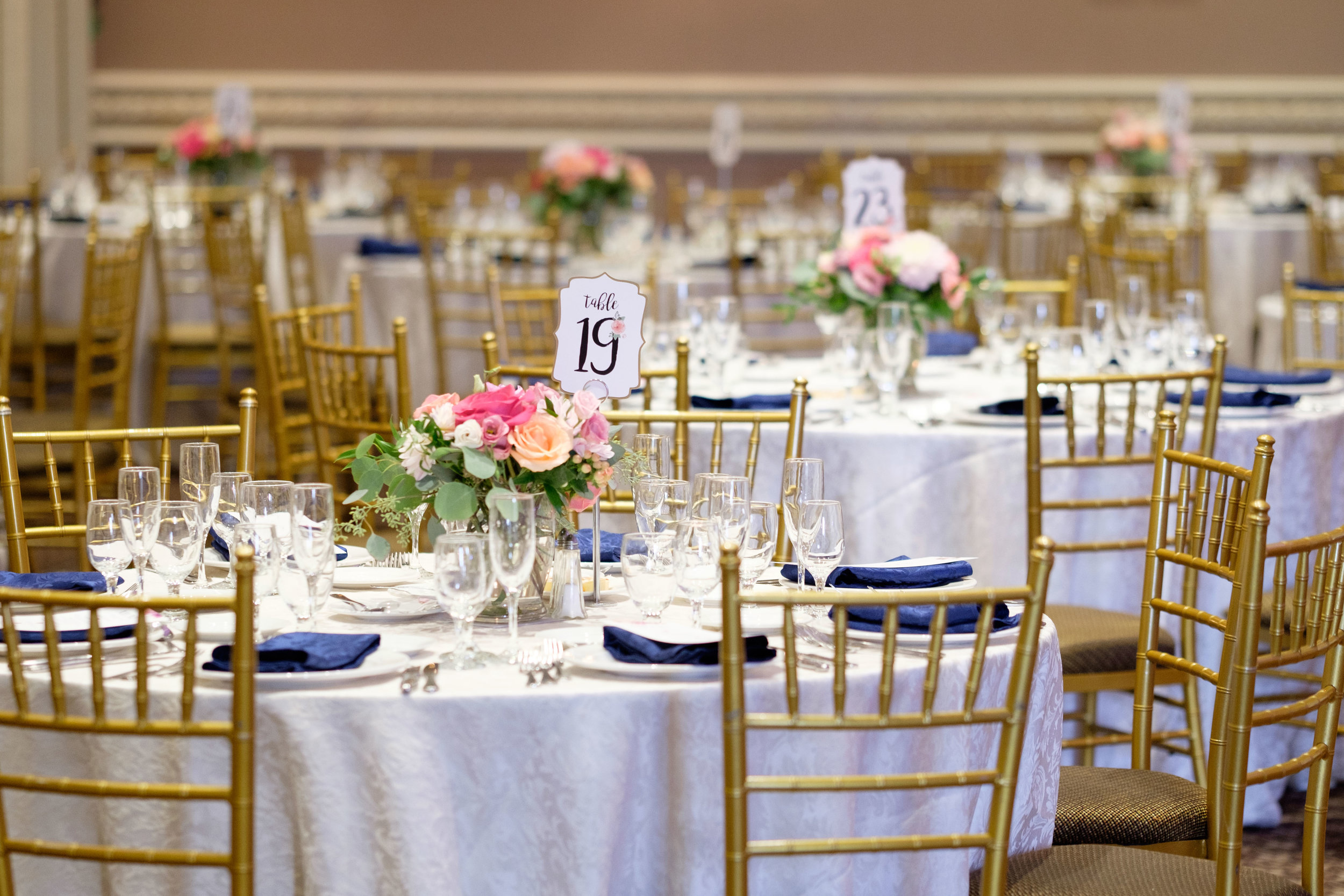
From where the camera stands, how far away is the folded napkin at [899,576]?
2.11 metres

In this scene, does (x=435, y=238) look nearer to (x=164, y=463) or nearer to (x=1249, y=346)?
(x=1249, y=346)

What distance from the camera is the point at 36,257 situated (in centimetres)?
516

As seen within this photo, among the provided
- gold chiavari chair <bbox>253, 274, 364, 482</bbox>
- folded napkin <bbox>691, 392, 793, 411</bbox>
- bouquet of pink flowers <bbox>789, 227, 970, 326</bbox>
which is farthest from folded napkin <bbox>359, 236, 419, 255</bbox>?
folded napkin <bbox>691, 392, 793, 411</bbox>

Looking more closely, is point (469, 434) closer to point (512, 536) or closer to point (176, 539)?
point (512, 536)

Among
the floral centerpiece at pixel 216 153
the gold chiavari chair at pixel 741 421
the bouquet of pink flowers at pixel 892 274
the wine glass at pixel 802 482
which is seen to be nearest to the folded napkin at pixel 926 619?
the wine glass at pixel 802 482

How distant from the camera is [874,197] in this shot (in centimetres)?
399

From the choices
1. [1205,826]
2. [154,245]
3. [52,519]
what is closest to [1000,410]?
[1205,826]

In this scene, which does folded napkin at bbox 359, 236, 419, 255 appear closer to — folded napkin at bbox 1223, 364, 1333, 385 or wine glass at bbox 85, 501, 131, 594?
folded napkin at bbox 1223, 364, 1333, 385

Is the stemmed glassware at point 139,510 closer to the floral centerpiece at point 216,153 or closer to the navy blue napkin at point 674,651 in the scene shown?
the navy blue napkin at point 674,651

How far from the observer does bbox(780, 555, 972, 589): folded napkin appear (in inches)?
83.0

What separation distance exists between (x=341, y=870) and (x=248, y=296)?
4.94 meters

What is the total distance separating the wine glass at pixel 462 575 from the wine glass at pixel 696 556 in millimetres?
260

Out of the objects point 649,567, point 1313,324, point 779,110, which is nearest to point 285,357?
point 649,567

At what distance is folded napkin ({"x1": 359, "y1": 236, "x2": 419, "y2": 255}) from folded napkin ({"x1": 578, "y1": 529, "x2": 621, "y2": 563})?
12.2 feet
